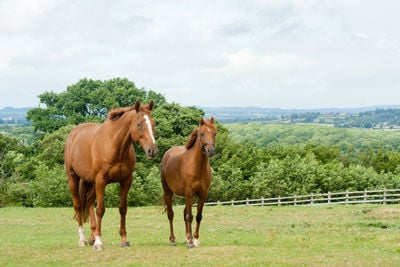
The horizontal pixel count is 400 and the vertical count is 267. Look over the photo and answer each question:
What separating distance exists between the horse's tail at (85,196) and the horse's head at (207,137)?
10.2 ft

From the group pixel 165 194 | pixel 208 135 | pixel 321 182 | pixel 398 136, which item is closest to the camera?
pixel 208 135

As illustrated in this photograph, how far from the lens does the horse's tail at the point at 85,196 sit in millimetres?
14992

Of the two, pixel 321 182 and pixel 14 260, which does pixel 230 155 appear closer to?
pixel 321 182

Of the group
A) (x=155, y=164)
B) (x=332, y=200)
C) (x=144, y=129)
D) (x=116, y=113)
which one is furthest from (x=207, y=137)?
(x=155, y=164)

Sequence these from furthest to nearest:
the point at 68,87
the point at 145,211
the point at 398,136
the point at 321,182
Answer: the point at 398,136
the point at 68,87
the point at 321,182
the point at 145,211

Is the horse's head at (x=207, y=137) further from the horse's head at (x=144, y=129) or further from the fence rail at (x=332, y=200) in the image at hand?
the fence rail at (x=332, y=200)

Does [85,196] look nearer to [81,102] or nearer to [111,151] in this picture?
[111,151]

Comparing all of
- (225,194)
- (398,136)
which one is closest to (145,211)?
(225,194)

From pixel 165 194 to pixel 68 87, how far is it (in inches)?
2576

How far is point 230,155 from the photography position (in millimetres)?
68250

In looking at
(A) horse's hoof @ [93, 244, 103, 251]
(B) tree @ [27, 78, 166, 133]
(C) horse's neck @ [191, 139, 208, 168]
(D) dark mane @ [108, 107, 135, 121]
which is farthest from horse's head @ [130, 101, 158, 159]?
(B) tree @ [27, 78, 166, 133]

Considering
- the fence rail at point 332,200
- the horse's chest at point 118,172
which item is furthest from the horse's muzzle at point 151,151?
the fence rail at point 332,200

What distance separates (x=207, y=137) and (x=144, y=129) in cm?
151

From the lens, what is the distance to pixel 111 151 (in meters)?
13.2
